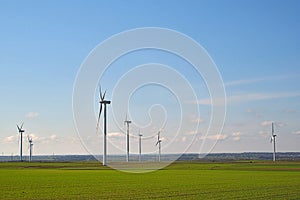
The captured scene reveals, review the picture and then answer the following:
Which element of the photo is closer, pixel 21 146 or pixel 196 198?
pixel 196 198

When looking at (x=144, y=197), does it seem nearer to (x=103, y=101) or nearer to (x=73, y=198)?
(x=73, y=198)

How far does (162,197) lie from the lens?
40812 mm

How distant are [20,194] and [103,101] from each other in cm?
9539

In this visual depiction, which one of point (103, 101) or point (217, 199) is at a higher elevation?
point (103, 101)

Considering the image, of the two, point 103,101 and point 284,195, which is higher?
point 103,101

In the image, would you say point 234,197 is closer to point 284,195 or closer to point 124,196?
point 284,195

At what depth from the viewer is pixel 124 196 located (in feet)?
138

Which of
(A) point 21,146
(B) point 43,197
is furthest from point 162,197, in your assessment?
(A) point 21,146

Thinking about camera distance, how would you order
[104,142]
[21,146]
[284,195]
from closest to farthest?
[284,195]
[104,142]
[21,146]

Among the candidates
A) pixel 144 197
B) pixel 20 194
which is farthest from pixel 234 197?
pixel 20 194

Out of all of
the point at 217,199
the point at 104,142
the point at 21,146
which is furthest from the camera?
the point at 21,146

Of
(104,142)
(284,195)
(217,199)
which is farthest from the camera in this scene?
(104,142)

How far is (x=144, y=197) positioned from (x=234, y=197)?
23.5 feet

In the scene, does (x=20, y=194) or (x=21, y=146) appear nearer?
(x=20, y=194)
